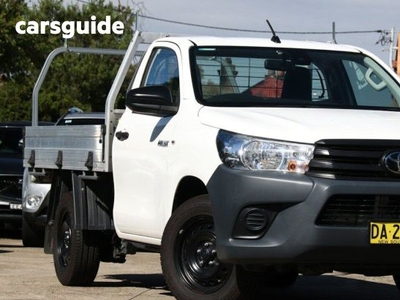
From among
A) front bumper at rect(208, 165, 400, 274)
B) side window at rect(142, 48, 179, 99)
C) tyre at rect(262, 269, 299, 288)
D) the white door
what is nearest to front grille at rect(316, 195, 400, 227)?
front bumper at rect(208, 165, 400, 274)

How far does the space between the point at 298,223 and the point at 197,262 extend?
1129 mm

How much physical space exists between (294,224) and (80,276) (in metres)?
3.45

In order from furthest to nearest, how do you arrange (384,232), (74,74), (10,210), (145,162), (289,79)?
(74,74)
(10,210)
(289,79)
(145,162)
(384,232)

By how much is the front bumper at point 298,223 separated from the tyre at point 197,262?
318 mm

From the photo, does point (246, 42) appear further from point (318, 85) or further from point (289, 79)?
point (318, 85)

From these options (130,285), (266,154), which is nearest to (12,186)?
(130,285)

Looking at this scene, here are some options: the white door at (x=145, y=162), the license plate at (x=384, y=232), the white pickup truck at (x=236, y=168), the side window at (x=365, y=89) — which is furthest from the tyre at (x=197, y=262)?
the side window at (x=365, y=89)

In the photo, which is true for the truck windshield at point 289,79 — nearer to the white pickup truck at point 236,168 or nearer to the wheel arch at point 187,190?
the white pickup truck at point 236,168

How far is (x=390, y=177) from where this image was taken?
8.16m

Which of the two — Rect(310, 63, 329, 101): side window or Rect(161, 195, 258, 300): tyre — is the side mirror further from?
Rect(310, 63, 329, 101): side window

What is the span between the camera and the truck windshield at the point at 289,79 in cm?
951

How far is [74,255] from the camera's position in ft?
36.1

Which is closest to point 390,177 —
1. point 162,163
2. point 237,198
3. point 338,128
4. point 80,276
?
point 338,128

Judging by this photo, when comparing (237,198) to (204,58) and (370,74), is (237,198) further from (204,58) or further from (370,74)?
(370,74)
